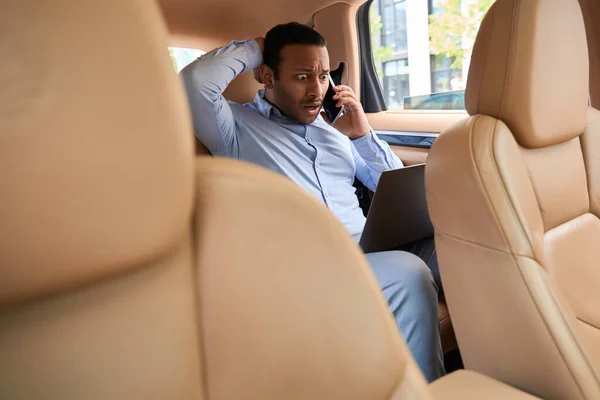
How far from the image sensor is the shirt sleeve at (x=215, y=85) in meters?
1.59

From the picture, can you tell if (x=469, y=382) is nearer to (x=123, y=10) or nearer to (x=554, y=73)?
(x=554, y=73)

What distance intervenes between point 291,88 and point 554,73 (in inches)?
39.4

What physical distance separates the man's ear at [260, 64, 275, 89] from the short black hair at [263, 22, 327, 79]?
0.01 m

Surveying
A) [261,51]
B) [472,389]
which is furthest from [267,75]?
[472,389]

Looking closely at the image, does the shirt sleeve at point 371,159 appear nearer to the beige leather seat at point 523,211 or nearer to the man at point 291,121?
the man at point 291,121

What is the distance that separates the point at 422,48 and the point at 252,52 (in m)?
1.74

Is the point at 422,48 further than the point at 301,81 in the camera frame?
Yes

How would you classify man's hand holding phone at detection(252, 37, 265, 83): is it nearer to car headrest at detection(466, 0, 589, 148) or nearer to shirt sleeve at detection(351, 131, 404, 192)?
shirt sleeve at detection(351, 131, 404, 192)

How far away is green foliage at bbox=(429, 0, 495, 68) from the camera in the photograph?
86.4 inches

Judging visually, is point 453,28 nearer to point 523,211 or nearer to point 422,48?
point 422,48

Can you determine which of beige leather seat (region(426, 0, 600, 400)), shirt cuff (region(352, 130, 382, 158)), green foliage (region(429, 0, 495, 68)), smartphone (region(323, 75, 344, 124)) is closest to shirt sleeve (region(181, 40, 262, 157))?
smartphone (region(323, 75, 344, 124))

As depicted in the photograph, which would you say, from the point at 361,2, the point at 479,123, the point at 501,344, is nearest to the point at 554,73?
the point at 479,123

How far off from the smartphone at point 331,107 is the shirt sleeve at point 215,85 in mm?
407

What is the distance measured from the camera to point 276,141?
1812mm
